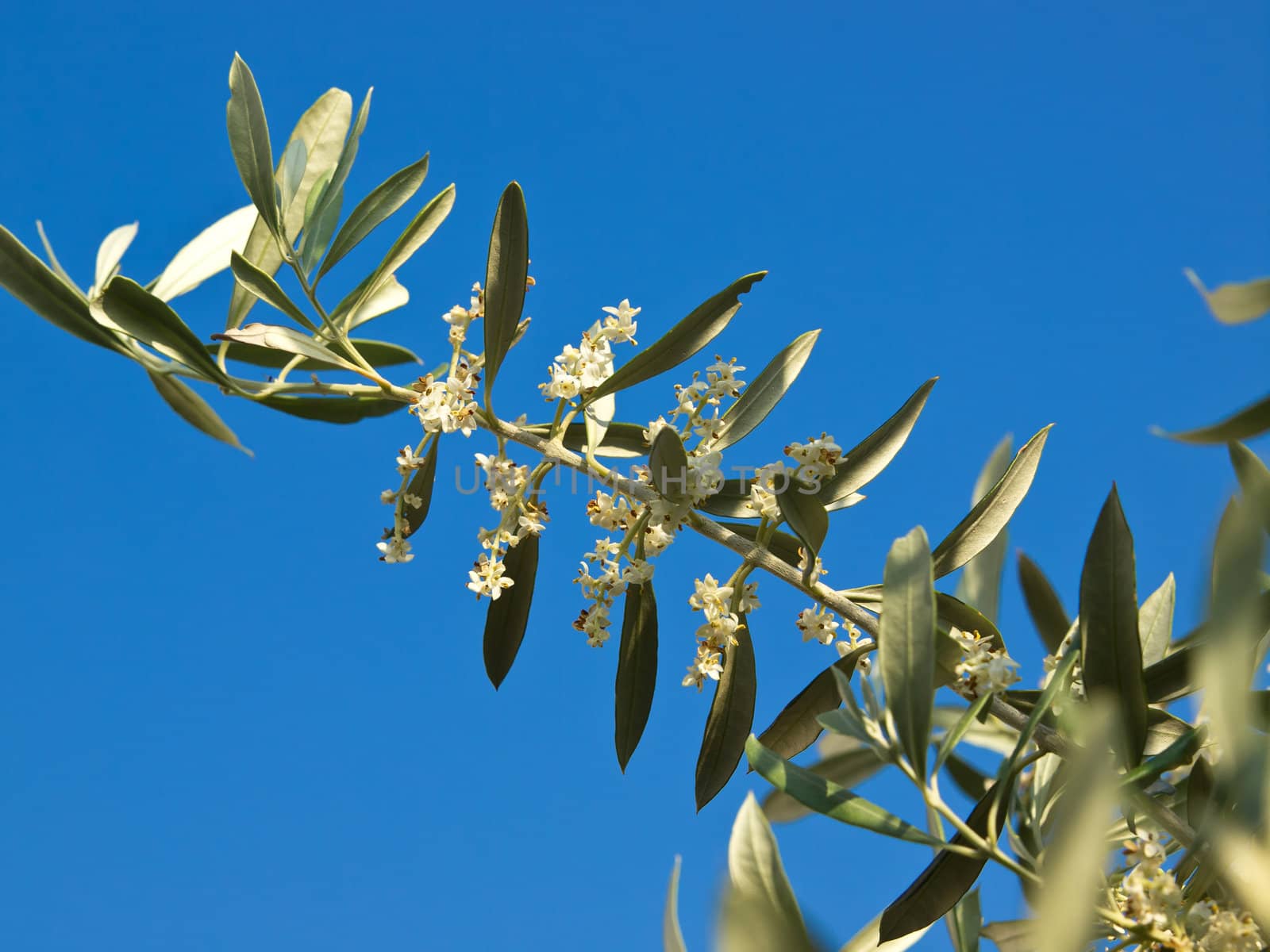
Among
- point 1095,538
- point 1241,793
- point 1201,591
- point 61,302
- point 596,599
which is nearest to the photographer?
point 1241,793

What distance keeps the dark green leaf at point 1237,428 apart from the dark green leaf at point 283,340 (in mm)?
1088

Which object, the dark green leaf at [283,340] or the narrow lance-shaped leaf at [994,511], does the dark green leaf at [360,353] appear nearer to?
the dark green leaf at [283,340]

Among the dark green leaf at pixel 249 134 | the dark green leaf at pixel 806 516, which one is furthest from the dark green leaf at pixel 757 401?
the dark green leaf at pixel 249 134

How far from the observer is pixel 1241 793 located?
92cm

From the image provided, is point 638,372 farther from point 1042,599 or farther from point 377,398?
point 1042,599

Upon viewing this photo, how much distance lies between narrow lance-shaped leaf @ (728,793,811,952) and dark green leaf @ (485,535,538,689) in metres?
0.63

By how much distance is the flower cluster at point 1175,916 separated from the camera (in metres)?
1.03

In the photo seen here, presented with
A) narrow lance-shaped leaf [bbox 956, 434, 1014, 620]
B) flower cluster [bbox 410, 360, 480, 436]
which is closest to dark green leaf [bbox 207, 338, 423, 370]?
flower cluster [bbox 410, 360, 480, 436]

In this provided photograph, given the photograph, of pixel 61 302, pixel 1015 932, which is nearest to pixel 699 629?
pixel 1015 932

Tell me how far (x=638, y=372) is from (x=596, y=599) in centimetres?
33

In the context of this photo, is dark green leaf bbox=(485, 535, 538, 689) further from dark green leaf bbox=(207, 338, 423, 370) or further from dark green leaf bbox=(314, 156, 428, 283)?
dark green leaf bbox=(314, 156, 428, 283)

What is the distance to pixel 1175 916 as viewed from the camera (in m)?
1.07

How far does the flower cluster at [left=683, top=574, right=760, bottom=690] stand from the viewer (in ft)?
4.51

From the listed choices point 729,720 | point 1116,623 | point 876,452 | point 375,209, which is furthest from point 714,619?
point 375,209
